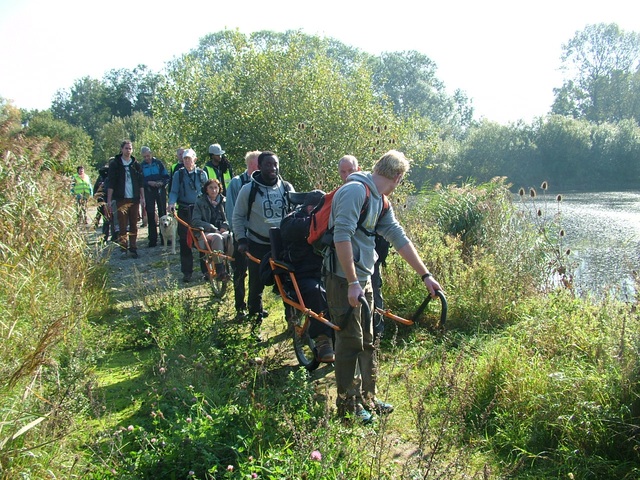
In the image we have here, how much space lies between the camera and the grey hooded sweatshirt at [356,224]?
153 inches

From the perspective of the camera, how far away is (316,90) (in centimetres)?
1250

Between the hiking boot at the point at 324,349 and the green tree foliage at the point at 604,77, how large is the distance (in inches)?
3094

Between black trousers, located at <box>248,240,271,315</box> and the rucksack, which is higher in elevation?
the rucksack

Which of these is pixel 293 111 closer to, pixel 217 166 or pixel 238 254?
pixel 217 166

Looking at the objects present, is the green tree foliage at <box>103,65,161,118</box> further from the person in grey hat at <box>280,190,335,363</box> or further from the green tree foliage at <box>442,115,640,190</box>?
the person in grey hat at <box>280,190,335,363</box>

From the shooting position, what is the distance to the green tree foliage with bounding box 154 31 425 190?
39.0 ft

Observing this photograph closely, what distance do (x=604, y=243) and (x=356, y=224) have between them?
438 inches

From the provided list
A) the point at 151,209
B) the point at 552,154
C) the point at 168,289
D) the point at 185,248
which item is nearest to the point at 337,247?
the point at 168,289

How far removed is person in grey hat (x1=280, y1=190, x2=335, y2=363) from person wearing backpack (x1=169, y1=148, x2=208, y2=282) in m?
4.24

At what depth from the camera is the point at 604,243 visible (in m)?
13.2

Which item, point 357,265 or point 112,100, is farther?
point 112,100

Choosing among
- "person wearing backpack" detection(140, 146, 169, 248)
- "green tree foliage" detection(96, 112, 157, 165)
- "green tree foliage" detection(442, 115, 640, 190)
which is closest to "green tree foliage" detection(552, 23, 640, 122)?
"green tree foliage" detection(442, 115, 640, 190)

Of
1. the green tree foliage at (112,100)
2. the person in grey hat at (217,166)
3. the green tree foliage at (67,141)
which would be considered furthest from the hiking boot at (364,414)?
the green tree foliage at (112,100)

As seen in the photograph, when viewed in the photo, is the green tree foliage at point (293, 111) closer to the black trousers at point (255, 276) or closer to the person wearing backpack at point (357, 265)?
the black trousers at point (255, 276)
